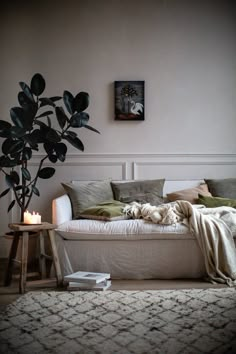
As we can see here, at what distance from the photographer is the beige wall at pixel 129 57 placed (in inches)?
168

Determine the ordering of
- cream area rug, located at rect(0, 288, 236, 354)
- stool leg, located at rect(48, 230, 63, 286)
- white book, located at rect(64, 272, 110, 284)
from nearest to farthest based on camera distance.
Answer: cream area rug, located at rect(0, 288, 236, 354) → white book, located at rect(64, 272, 110, 284) → stool leg, located at rect(48, 230, 63, 286)

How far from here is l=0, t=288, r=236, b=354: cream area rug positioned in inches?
74.2

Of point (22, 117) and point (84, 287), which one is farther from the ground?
point (22, 117)

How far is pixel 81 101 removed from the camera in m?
3.73

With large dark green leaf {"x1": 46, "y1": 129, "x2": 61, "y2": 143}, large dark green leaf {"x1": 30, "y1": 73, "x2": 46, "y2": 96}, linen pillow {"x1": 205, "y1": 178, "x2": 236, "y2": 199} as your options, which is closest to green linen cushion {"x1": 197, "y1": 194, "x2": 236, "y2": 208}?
linen pillow {"x1": 205, "y1": 178, "x2": 236, "y2": 199}

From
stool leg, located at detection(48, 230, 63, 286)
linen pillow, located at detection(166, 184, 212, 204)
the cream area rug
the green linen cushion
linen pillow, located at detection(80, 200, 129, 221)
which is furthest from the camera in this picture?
linen pillow, located at detection(166, 184, 212, 204)

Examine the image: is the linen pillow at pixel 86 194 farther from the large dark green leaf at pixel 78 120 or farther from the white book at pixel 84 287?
the white book at pixel 84 287

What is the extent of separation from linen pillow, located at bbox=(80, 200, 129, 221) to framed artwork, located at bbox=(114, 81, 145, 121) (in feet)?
3.92

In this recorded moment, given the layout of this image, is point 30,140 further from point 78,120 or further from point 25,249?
point 25,249

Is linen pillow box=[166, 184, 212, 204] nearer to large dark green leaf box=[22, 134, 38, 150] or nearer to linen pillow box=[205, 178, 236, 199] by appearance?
linen pillow box=[205, 178, 236, 199]

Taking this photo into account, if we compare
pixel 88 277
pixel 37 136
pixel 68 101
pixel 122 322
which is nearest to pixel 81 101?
pixel 68 101

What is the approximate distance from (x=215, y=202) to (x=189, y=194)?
0.32m

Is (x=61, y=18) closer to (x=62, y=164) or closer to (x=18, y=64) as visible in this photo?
(x=18, y=64)

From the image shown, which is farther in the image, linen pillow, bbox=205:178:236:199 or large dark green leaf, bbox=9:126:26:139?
linen pillow, bbox=205:178:236:199
